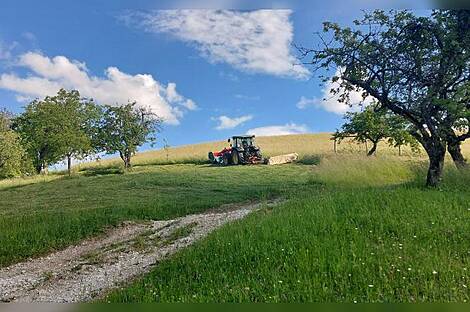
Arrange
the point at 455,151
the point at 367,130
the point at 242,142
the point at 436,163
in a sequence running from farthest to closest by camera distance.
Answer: the point at 242,142 < the point at 367,130 < the point at 455,151 < the point at 436,163

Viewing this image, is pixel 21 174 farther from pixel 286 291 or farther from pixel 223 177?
pixel 286 291

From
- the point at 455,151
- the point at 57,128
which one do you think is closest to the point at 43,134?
the point at 57,128

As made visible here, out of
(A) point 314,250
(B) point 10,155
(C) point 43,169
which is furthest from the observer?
(C) point 43,169

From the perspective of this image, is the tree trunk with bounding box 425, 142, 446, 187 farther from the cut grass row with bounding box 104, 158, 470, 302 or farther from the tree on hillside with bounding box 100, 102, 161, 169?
the tree on hillside with bounding box 100, 102, 161, 169

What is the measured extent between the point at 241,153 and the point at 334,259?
26.7 meters

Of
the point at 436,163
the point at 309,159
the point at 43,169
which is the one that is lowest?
the point at 436,163

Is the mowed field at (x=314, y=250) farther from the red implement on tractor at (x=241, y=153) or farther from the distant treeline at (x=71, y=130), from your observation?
the distant treeline at (x=71, y=130)

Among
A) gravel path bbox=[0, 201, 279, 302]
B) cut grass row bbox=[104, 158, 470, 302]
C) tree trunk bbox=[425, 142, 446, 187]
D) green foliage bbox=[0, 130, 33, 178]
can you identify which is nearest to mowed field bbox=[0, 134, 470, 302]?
cut grass row bbox=[104, 158, 470, 302]

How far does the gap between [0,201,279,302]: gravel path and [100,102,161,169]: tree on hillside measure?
29845mm

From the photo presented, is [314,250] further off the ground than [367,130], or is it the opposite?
[367,130]

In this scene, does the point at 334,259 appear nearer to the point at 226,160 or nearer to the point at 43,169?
the point at 226,160

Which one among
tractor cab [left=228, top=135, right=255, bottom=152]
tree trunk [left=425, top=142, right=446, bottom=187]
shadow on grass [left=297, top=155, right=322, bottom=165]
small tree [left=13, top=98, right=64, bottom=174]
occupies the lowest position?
tree trunk [left=425, top=142, right=446, bottom=187]

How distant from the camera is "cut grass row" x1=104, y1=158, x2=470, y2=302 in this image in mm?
4172

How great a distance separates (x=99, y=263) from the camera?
766cm
